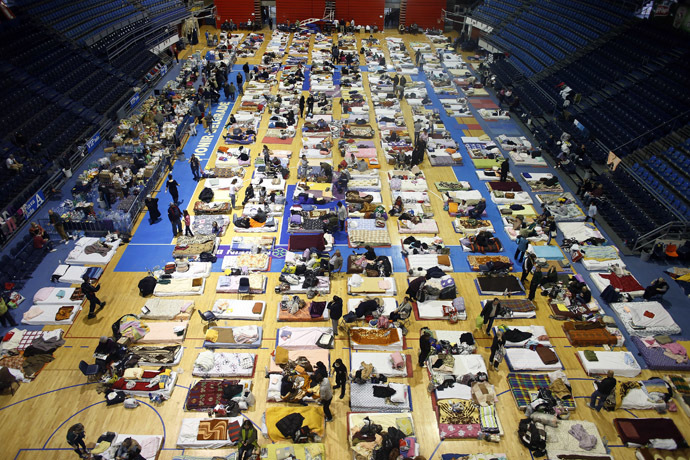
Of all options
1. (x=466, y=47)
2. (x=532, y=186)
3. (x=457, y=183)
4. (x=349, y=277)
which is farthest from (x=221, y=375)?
(x=466, y=47)

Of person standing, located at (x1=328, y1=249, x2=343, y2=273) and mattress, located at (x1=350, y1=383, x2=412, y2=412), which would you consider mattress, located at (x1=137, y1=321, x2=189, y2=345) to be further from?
mattress, located at (x1=350, y1=383, x2=412, y2=412)

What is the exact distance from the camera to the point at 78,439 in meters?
12.6

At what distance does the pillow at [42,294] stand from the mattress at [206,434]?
849 centimetres

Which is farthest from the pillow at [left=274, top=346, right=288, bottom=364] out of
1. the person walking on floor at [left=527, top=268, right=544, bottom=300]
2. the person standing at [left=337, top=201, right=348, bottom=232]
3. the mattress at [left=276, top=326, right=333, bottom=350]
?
the person walking on floor at [left=527, top=268, right=544, bottom=300]

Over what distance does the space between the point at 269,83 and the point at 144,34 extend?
13327 mm

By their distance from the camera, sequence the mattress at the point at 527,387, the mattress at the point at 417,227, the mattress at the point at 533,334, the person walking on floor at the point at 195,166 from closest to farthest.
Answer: the mattress at the point at 527,387 < the mattress at the point at 533,334 < the mattress at the point at 417,227 < the person walking on floor at the point at 195,166

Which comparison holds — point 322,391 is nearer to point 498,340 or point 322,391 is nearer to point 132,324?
point 498,340

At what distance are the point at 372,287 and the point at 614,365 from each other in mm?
9028

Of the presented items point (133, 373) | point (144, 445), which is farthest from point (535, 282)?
point (133, 373)

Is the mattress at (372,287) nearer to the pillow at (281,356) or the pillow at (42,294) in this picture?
the pillow at (281,356)

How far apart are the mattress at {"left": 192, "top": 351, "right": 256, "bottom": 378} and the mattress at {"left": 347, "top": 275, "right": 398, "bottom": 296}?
16.3ft

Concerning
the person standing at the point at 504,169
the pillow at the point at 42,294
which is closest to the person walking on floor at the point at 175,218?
the pillow at the point at 42,294

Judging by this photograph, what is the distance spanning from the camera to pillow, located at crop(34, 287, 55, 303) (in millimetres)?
17703

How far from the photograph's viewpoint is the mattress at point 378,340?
1639 cm
